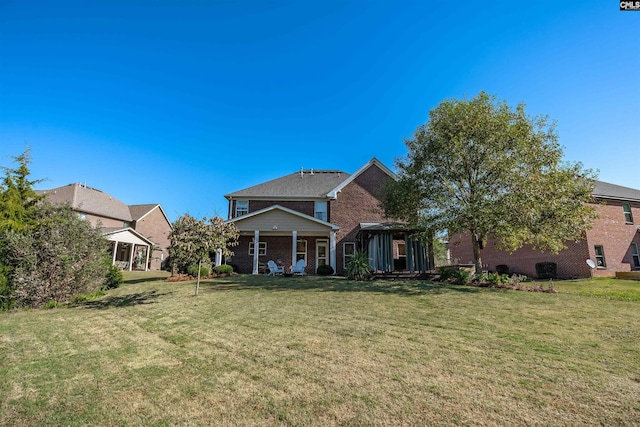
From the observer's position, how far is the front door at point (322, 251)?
23.6m

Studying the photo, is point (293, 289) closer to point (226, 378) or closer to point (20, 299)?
point (226, 378)

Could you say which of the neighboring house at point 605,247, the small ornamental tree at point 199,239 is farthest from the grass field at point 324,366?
the neighboring house at point 605,247

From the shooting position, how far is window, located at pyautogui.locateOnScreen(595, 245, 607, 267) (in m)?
21.4

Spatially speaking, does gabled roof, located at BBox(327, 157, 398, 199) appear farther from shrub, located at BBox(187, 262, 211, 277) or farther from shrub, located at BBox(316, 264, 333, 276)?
shrub, located at BBox(187, 262, 211, 277)

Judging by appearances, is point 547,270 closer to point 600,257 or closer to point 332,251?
point 600,257

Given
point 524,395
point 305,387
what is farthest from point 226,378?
point 524,395

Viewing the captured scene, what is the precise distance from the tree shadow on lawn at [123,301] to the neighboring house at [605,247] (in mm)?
17848

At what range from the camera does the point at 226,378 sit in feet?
14.9

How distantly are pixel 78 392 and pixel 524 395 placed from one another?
5974 mm

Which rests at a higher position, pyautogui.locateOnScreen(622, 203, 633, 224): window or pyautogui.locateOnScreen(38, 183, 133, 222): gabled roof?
pyautogui.locateOnScreen(38, 183, 133, 222): gabled roof

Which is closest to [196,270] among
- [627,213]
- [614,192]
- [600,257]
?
[600,257]

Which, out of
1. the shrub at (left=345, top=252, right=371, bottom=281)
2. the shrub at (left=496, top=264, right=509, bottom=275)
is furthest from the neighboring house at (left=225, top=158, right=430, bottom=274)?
the shrub at (left=496, top=264, right=509, bottom=275)

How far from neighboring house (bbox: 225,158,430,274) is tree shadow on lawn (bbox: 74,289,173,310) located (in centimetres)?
920

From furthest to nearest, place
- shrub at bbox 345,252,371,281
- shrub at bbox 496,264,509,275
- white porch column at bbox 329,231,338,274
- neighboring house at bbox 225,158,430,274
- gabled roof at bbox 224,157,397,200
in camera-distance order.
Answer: shrub at bbox 496,264,509,275 < gabled roof at bbox 224,157,397,200 < neighboring house at bbox 225,158,430,274 < white porch column at bbox 329,231,338,274 < shrub at bbox 345,252,371,281
